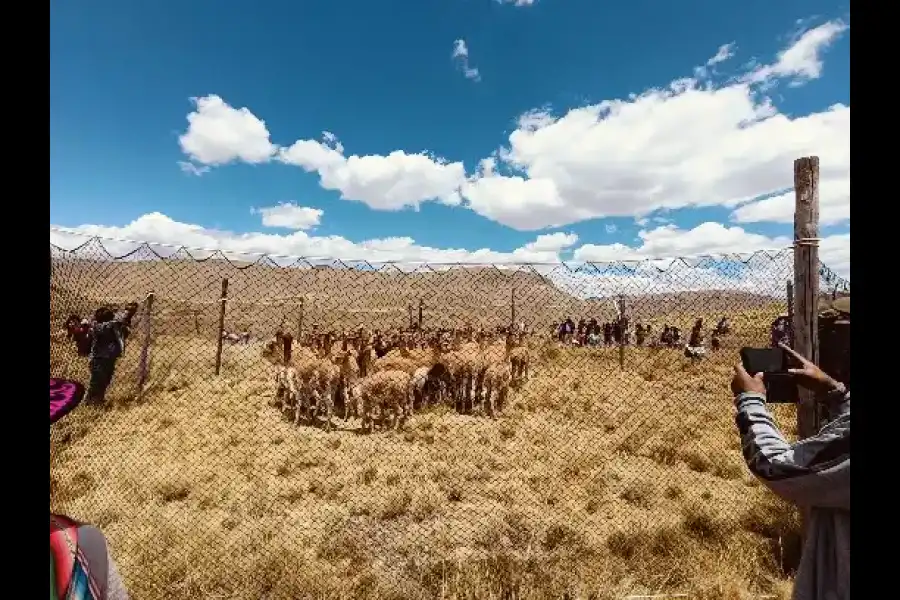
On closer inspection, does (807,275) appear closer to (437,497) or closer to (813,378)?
(813,378)

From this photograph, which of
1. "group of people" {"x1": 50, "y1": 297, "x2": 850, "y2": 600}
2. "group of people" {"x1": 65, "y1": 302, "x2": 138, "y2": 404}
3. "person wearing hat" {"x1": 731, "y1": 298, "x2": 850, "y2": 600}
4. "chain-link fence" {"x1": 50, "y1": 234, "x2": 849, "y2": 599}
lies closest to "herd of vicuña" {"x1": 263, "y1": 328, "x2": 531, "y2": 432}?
"chain-link fence" {"x1": 50, "y1": 234, "x2": 849, "y2": 599}

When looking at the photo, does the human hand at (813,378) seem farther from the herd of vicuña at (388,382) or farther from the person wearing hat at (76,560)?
the herd of vicuña at (388,382)

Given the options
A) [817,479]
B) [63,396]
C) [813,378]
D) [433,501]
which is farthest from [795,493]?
[433,501]

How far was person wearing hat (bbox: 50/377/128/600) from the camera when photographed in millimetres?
1608

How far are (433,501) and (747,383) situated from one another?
18.1 ft

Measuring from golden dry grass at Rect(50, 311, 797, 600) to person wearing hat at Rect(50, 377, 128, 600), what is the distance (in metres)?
3.40

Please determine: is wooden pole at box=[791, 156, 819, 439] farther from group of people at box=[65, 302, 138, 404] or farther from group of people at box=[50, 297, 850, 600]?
group of people at box=[65, 302, 138, 404]

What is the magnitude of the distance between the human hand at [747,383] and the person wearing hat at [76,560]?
8.38ft

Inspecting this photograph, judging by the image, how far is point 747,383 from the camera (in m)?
2.17

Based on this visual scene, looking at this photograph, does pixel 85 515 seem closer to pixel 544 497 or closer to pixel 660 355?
pixel 544 497

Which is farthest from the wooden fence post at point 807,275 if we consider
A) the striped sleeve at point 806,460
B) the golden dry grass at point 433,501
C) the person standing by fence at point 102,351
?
the person standing by fence at point 102,351

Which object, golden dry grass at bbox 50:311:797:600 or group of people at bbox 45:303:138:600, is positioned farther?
golden dry grass at bbox 50:311:797:600

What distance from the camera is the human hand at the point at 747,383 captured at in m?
2.13
